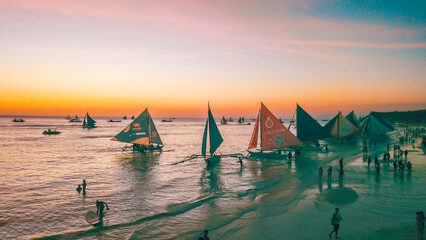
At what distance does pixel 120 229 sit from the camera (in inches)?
637

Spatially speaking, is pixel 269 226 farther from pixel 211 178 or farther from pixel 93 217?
pixel 211 178

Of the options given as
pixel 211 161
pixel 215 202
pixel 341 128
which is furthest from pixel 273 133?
pixel 341 128

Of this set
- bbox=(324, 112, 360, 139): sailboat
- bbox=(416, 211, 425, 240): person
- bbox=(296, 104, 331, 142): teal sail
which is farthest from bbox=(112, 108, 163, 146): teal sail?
bbox=(416, 211, 425, 240): person

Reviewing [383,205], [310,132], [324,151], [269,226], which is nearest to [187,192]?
[269,226]

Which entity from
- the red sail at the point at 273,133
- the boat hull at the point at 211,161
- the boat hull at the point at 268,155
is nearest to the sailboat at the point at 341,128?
the boat hull at the point at 268,155

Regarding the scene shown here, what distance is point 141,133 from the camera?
49500 mm

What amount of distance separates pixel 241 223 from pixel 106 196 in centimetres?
1336

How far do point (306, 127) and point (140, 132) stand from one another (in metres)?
29.5

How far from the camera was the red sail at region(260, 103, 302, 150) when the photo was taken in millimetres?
35094

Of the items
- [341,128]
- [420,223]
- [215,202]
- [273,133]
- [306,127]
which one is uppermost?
[306,127]

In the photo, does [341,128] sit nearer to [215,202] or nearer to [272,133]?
[272,133]

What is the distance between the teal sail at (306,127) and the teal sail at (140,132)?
24.9 meters

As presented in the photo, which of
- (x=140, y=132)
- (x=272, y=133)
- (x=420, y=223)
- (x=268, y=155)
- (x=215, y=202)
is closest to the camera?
(x=420, y=223)

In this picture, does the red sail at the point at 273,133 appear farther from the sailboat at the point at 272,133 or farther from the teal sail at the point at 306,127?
the teal sail at the point at 306,127
